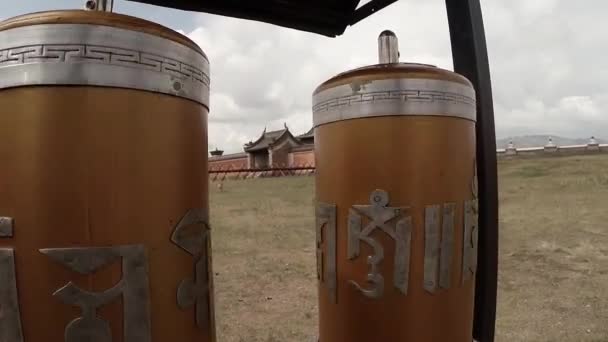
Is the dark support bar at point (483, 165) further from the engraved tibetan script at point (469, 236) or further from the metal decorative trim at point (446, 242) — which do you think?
the metal decorative trim at point (446, 242)

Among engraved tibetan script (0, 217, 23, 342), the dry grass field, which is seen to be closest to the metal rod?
engraved tibetan script (0, 217, 23, 342)

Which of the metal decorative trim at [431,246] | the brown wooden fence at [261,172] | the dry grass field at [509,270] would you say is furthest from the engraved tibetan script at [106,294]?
the brown wooden fence at [261,172]

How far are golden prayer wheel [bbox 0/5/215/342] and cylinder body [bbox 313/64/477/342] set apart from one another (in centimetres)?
68

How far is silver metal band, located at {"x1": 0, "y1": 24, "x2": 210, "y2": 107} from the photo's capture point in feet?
2.35

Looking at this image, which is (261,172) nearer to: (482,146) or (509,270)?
(509,270)

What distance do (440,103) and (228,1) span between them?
110cm

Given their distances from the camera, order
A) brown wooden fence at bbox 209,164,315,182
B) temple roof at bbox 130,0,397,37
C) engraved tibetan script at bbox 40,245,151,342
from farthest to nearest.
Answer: brown wooden fence at bbox 209,164,315,182 < temple roof at bbox 130,0,397,37 < engraved tibetan script at bbox 40,245,151,342

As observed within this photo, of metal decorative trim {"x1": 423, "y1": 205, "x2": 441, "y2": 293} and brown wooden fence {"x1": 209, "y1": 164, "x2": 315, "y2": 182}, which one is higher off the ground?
metal decorative trim {"x1": 423, "y1": 205, "x2": 441, "y2": 293}

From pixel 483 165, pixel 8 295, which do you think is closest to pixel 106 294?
pixel 8 295

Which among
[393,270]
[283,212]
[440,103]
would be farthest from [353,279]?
[283,212]

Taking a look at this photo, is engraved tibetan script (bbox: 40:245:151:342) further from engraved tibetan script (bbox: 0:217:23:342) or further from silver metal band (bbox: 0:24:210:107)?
silver metal band (bbox: 0:24:210:107)

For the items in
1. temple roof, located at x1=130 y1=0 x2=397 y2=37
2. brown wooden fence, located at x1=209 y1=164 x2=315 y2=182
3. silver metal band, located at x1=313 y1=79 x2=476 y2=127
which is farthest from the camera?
brown wooden fence, located at x1=209 y1=164 x2=315 y2=182

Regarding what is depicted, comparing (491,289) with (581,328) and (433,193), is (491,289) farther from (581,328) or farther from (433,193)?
(581,328)

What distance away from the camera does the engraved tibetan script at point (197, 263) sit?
2.71 ft
